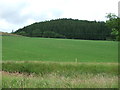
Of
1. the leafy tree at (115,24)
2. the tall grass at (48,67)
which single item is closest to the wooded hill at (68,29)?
the leafy tree at (115,24)

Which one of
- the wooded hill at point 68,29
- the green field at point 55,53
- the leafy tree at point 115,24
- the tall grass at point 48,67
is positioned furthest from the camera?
the wooded hill at point 68,29

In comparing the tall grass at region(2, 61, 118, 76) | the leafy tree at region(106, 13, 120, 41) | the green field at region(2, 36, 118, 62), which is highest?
the leafy tree at region(106, 13, 120, 41)

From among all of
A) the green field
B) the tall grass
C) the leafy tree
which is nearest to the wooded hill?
the green field

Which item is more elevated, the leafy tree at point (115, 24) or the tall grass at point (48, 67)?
the leafy tree at point (115, 24)

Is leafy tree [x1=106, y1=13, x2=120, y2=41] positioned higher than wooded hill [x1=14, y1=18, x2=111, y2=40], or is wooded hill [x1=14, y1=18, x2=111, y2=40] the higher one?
wooded hill [x1=14, y1=18, x2=111, y2=40]


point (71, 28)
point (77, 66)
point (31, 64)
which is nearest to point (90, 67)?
point (77, 66)

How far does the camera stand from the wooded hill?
88756 mm

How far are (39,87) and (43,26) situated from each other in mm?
95417

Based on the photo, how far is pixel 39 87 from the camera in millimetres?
6246

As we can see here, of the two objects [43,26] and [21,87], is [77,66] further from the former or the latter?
[43,26]

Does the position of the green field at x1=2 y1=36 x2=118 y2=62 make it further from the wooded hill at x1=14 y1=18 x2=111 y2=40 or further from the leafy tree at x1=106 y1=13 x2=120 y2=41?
the wooded hill at x1=14 y1=18 x2=111 y2=40

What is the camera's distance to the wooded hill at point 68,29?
88.8 m

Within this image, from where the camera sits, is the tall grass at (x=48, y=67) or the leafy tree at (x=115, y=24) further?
the leafy tree at (x=115, y=24)

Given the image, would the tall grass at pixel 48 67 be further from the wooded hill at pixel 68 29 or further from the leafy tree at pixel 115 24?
the wooded hill at pixel 68 29
